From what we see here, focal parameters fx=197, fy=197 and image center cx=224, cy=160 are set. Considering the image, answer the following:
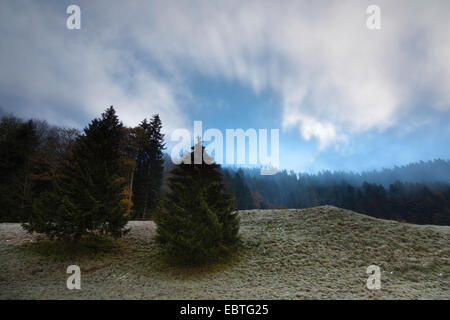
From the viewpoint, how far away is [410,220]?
5759cm

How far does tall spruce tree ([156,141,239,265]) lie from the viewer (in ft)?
32.7

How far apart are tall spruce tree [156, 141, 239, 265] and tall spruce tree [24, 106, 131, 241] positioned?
9.50 ft

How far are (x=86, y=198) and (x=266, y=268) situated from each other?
10263 mm

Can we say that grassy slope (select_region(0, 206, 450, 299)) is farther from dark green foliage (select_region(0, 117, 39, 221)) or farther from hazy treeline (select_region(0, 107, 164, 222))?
dark green foliage (select_region(0, 117, 39, 221))

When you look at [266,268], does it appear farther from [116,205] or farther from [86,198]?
[86,198]

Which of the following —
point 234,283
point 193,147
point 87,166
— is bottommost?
point 234,283

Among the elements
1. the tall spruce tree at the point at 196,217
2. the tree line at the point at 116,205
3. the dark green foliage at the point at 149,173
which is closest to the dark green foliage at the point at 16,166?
the dark green foliage at the point at 149,173

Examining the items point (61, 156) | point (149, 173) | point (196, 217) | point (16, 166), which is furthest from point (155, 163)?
point (196, 217)
